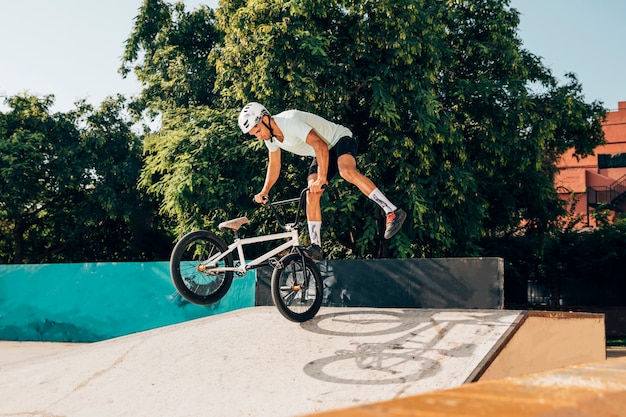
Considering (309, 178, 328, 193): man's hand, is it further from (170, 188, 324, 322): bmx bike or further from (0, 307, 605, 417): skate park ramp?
(0, 307, 605, 417): skate park ramp

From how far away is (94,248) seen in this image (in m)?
24.0

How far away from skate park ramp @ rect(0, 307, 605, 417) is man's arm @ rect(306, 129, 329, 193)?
4.86 ft

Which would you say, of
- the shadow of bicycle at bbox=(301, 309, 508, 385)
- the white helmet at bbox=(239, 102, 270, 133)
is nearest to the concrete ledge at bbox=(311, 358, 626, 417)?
the shadow of bicycle at bbox=(301, 309, 508, 385)

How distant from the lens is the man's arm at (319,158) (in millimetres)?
6074

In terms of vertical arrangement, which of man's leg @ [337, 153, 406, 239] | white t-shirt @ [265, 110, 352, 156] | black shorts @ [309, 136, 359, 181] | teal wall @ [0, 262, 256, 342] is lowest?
teal wall @ [0, 262, 256, 342]

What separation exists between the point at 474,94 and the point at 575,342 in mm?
10655

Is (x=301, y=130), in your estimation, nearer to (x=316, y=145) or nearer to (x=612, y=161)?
(x=316, y=145)

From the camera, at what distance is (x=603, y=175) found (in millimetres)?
42531

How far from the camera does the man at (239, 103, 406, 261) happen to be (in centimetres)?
604

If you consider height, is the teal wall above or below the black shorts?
below

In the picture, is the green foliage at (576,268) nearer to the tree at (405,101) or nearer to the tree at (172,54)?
the tree at (405,101)

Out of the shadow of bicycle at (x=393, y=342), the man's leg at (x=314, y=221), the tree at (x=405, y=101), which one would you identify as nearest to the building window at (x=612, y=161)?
the tree at (x=405, y=101)

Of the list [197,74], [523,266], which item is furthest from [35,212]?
[523,266]

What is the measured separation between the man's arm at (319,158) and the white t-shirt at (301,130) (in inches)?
3.3
